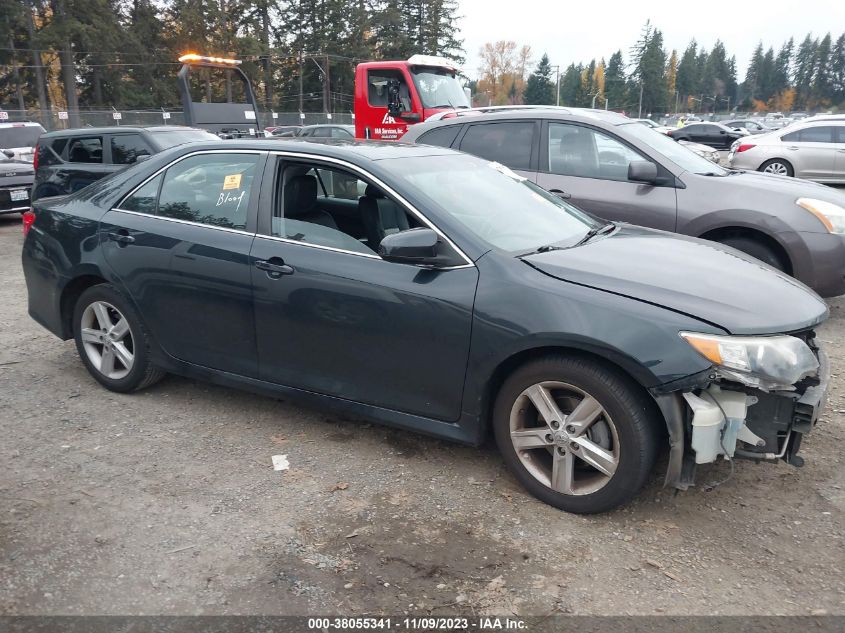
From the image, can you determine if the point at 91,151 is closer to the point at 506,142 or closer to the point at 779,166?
the point at 506,142

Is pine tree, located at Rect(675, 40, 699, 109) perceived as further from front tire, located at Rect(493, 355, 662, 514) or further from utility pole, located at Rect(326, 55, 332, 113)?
front tire, located at Rect(493, 355, 662, 514)

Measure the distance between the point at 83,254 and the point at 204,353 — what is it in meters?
1.13

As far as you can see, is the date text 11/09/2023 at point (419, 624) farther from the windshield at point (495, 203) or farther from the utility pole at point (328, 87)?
the utility pole at point (328, 87)

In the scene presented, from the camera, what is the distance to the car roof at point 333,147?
3.73m

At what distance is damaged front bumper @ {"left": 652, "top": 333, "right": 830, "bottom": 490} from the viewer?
2766 millimetres

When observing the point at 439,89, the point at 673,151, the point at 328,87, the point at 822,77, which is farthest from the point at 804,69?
the point at 673,151

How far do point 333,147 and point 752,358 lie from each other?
2.37 metres

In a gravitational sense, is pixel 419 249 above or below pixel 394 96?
below

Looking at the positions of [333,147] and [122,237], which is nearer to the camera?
[333,147]

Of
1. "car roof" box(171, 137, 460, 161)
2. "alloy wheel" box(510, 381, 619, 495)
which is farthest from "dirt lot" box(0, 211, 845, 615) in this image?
"car roof" box(171, 137, 460, 161)

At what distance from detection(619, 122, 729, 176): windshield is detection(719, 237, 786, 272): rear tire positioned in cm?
70

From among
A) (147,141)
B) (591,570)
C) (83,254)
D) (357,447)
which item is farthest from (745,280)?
(147,141)

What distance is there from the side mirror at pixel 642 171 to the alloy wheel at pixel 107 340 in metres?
4.14

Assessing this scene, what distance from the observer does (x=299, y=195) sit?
151 inches
